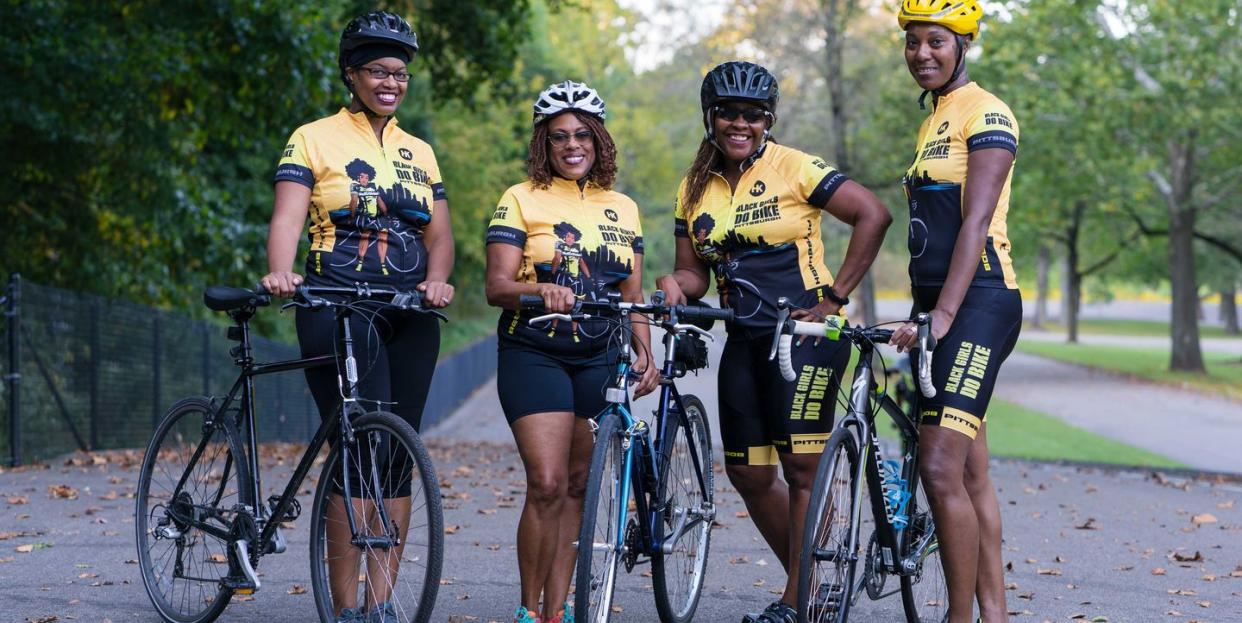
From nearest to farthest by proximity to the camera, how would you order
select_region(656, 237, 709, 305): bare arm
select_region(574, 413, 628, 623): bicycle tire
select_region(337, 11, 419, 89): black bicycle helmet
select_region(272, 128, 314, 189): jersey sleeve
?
select_region(574, 413, 628, 623): bicycle tire, select_region(272, 128, 314, 189): jersey sleeve, select_region(337, 11, 419, 89): black bicycle helmet, select_region(656, 237, 709, 305): bare arm

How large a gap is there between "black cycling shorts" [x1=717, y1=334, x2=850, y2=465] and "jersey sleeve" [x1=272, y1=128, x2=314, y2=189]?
1.73m

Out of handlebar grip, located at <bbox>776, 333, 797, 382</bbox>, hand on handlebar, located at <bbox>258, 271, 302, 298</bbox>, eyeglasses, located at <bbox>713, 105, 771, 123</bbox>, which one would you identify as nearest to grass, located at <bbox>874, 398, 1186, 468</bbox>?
eyeglasses, located at <bbox>713, 105, 771, 123</bbox>

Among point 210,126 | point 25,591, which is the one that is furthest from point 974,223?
point 210,126

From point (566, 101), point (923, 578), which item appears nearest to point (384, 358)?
point (566, 101)

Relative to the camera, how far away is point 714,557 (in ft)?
26.3

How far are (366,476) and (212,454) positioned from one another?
36.9 inches

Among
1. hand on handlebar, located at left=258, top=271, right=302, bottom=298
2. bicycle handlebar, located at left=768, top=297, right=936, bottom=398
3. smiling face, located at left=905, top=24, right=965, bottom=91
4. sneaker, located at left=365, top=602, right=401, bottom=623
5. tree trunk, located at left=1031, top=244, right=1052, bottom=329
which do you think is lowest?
sneaker, located at left=365, top=602, right=401, bottom=623

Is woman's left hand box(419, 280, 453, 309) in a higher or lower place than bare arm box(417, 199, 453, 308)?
lower

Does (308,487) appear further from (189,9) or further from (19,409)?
(189,9)

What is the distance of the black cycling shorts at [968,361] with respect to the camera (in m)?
5.14

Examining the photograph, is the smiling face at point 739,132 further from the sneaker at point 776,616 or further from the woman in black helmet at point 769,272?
the sneaker at point 776,616

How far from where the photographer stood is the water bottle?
545cm

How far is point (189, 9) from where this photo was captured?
14438mm

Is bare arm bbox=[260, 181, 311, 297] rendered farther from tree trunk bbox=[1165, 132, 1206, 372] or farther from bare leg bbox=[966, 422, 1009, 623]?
tree trunk bbox=[1165, 132, 1206, 372]
